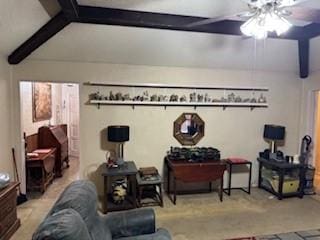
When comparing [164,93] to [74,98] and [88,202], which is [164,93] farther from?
[74,98]

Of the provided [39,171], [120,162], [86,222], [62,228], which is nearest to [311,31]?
[120,162]

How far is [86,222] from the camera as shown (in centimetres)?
206

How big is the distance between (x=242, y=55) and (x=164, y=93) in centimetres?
148

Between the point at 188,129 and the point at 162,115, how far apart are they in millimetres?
543

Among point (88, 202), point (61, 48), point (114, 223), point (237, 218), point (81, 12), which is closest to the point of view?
point (88, 202)

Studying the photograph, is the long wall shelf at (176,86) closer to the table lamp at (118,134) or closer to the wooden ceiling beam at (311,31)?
the table lamp at (118,134)

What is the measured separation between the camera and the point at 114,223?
254cm

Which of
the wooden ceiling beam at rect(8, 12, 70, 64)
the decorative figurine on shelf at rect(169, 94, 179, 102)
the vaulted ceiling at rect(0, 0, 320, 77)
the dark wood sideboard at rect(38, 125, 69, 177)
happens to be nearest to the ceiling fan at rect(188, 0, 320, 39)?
the vaulted ceiling at rect(0, 0, 320, 77)

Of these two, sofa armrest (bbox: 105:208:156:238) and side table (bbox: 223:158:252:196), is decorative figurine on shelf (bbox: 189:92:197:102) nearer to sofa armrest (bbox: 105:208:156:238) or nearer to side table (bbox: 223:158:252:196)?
side table (bbox: 223:158:252:196)

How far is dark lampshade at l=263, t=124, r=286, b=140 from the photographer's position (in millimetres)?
4883

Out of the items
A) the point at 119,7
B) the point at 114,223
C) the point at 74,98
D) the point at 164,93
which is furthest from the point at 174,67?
the point at 74,98

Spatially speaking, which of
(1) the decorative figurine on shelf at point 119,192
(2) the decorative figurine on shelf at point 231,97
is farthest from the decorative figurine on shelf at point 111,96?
(2) the decorative figurine on shelf at point 231,97

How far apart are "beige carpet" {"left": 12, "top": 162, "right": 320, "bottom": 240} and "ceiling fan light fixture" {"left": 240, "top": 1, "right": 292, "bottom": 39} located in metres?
2.39

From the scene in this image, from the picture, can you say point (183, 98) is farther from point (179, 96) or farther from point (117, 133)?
point (117, 133)
